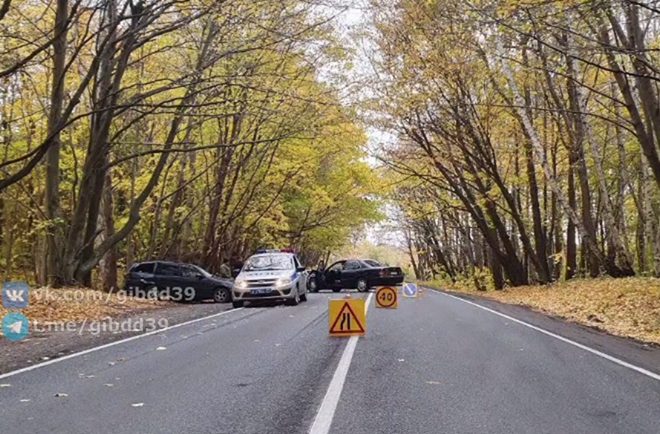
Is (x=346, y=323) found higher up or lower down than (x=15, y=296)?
lower down

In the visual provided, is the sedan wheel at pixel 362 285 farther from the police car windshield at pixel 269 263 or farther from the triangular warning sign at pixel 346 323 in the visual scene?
the triangular warning sign at pixel 346 323

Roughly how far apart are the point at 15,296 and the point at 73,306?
52.9 inches

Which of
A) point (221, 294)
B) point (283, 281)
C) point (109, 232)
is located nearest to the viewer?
point (283, 281)

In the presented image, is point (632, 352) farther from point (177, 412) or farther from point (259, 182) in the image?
point (259, 182)

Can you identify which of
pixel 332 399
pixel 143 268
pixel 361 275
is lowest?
pixel 332 399

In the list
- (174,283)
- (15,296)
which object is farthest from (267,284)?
(15,296)

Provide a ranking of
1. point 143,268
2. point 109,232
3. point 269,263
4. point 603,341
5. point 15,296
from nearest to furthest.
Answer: point 603,341 < point 15,296 < point 269,263 < point 143,268 < point 109,232

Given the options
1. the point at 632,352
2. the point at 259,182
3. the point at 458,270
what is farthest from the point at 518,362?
the point at 458,270

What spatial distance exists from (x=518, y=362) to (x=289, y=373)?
3.12 metres

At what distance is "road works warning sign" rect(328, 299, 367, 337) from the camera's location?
1096 cm

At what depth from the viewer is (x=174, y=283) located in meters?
22.8

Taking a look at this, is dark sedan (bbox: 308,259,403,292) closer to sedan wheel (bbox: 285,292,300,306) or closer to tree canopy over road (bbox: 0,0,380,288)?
tree canopy over road (bbox: 0,0,380,288)

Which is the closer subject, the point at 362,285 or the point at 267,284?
the point at 267,284

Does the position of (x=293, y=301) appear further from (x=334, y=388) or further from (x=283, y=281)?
(x=334, y=388)
